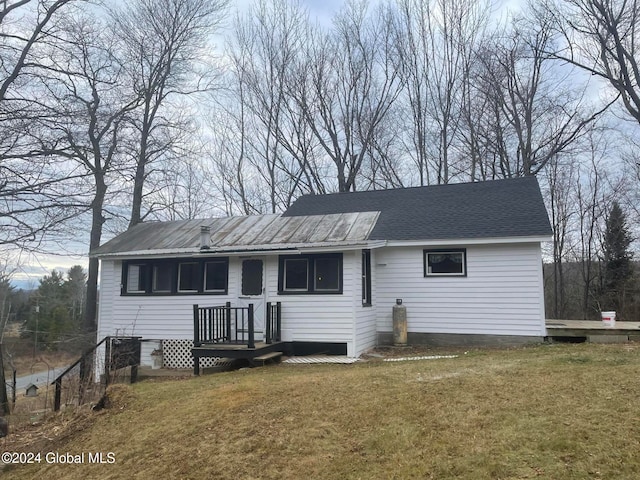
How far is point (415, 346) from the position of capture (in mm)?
11664

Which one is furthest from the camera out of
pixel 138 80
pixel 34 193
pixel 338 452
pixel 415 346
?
pixel 138 80

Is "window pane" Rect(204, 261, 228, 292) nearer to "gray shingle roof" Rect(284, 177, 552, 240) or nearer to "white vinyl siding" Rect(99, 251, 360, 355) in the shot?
"white vinyl siding" Rect(99, 251, 360, 355)

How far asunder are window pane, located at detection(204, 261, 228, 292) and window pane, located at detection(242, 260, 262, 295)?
0.59 metres

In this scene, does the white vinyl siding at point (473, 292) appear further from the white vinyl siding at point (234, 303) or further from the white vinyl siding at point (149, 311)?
the white vinyl siding at point (149, 311)

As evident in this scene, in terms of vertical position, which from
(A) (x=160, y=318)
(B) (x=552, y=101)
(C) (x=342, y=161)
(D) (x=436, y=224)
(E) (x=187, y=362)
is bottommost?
(E) (x=187, y=362)

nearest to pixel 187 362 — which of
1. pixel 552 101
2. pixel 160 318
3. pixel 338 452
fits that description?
pixel 160 318

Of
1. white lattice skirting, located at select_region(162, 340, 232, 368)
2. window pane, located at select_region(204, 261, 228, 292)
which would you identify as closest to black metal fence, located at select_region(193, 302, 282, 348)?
window pane, located at select_region(204, 261, 228, 292)

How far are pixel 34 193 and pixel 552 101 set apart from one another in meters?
20.3

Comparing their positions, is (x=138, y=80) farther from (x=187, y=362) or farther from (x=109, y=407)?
(x=109, y=407)

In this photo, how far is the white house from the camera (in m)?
10.7

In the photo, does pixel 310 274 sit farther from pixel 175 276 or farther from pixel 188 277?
pixel 175 276

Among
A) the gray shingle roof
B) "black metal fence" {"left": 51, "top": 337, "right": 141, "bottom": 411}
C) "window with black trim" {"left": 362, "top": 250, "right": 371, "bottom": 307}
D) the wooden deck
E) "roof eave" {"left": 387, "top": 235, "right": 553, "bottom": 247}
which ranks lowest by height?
"black metal fence" {"left": 51, "top": 337, "right": 141, "bottom": 411}

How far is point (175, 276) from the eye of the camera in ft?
39.5

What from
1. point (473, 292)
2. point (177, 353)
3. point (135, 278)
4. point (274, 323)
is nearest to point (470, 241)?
point (473, 292)
